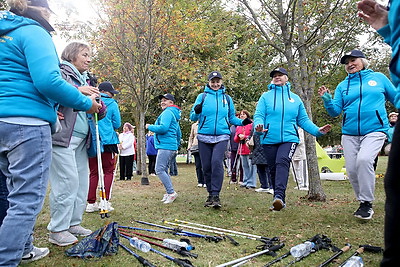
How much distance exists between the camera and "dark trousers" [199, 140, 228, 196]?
5973mm

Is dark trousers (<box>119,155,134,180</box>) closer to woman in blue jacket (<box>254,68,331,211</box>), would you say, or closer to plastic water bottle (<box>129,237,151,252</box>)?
woman in blue jacket (<box>254,68,331,211</box>)

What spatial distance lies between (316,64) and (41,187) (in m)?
6.03

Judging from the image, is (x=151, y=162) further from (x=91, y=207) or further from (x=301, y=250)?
(x=301, y=250)

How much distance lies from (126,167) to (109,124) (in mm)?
6488

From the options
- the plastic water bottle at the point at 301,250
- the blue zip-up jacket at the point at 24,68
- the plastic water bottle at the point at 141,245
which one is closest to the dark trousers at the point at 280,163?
the plastic water bottle at the point at 301,250

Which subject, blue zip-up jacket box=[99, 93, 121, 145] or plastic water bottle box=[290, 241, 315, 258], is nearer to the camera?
plastic water bottle box=[290, 241, 315, 258]

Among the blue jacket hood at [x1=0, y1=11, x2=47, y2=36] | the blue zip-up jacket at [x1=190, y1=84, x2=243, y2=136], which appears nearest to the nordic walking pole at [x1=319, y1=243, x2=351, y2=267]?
the blue zip-up jacket at [x1=190, y1=84, x2=243, y2=136]

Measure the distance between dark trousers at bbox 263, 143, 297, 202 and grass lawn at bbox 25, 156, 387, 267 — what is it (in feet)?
1.35

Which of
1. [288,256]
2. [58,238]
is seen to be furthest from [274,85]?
[58,238]

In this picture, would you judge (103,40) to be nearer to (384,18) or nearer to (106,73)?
Answer: (106,73)

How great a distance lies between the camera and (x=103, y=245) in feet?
11.1

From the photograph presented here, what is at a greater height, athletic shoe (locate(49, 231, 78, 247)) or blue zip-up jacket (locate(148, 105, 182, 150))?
blue zip-up jacket (locate(148, 105, 182, 150))

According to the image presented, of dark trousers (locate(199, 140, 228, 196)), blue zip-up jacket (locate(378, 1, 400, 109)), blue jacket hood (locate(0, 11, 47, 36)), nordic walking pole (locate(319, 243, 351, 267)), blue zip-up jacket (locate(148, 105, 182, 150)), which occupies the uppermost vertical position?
blue jacket hood (locate(0, 11, 47, 36))

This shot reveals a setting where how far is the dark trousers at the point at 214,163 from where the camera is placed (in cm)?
597
